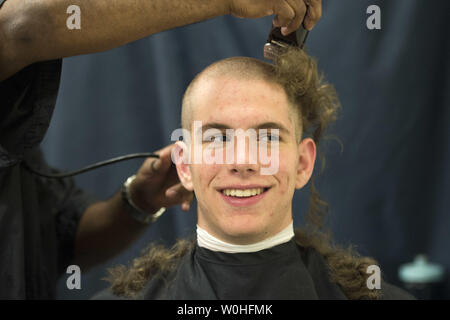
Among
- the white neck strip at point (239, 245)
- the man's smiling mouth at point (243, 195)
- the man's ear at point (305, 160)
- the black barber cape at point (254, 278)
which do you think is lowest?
the black barber cape at point (254, 278)

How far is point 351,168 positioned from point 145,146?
81cm

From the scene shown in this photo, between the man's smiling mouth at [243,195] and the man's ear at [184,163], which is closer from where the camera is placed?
the man's smiling mouth at [243,195]

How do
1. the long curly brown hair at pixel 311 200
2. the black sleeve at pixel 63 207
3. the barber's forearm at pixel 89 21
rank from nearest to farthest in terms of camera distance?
the barber's forearm at pixel 89 21 < the long curly brown hair at pixel 311 200 < the black sleeve at pixel 63 207

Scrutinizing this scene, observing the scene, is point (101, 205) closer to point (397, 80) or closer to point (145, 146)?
point (145, 146)

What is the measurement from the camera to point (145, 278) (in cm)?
144

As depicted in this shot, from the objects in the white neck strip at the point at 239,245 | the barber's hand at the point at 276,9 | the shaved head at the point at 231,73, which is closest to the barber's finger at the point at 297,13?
the barber's hand at the point at 276,9

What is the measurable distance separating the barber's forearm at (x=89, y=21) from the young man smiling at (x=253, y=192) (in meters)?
0.23

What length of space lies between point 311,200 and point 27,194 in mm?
854

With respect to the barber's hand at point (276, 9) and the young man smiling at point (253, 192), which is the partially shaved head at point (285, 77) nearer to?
the young man smiling at point (253, 192)

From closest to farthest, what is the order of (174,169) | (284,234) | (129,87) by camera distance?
(284,234), (174,169), (129,87)

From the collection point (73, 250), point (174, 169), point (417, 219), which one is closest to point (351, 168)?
point (417, 219)

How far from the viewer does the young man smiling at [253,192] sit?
47.0 inches

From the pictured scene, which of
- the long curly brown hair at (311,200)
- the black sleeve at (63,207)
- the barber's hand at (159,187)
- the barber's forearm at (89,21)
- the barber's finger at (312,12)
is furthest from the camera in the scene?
the black sleeve at (63,207)

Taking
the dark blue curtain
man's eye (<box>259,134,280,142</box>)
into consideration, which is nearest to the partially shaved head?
man's eye (<box>259,134,280,142</box>)
